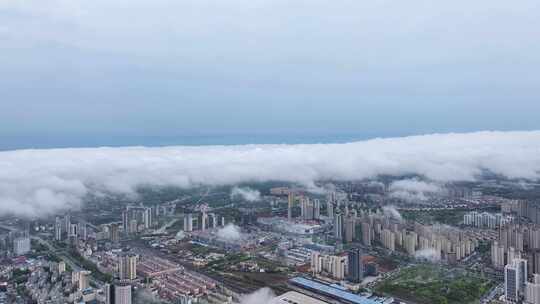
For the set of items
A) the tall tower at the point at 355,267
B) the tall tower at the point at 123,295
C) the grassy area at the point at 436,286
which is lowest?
the grassy area at the point at 436,286

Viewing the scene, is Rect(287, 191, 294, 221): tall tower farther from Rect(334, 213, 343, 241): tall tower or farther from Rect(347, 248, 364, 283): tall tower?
Rect(347, 248, 364, 283): tall tower

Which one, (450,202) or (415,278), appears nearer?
(415,278)

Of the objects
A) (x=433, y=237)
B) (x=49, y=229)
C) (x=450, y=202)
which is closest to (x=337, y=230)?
(x=433, y=237)

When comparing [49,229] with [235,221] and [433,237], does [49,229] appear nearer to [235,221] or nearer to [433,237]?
[235,221]

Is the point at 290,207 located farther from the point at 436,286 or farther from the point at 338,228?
the point at 436,286

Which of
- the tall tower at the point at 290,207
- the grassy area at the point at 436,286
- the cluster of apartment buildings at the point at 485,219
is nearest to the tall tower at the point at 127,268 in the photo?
the grassy area at the point at 436,286

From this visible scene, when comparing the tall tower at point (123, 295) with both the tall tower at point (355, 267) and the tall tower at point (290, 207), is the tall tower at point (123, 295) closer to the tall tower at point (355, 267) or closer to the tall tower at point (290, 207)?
the tall tower at point (355, 267)

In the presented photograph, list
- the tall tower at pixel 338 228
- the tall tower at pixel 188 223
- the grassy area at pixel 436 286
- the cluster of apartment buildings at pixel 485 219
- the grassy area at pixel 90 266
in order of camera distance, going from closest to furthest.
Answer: the grassy area at pixel 436 286 < the grassy area at pixel 90 266 < the tall tower at pixel 338 228 < the tall tower at pixel 188 223 < the cluster of apartment buildings at pixel 485 219

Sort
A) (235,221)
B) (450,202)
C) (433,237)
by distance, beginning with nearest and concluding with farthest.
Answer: (433,237) → (235,221) → (450,202)

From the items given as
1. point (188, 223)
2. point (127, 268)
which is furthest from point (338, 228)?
point (127, 268)

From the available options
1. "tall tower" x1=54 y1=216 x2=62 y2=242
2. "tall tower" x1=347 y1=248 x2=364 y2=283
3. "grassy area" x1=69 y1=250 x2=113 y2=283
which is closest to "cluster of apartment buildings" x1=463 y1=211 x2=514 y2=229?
"tall tower" x1=347 y1=248 x2=364 y2=283
